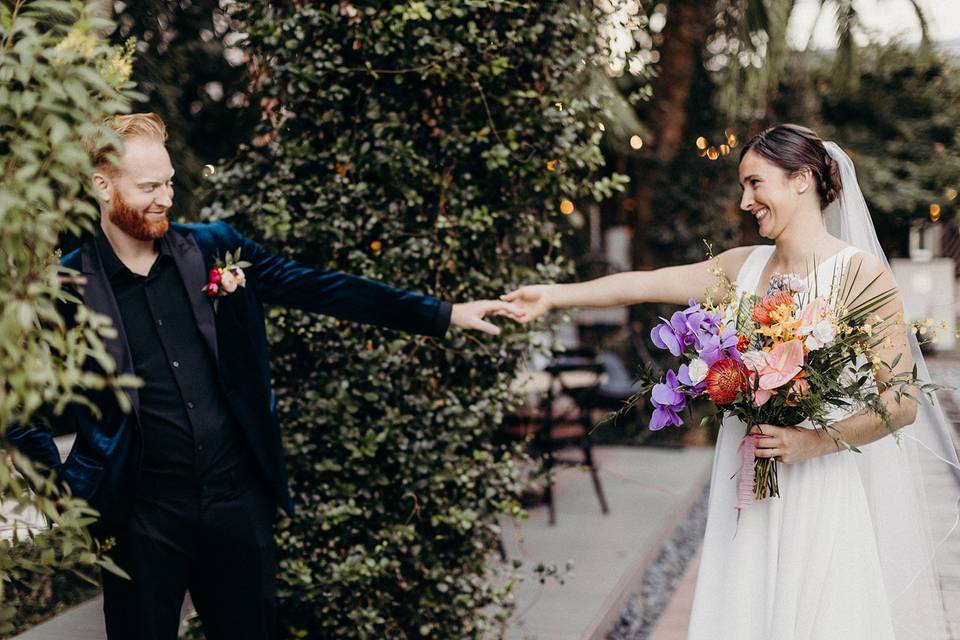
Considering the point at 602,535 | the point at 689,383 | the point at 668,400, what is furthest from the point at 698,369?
the point at 602,535

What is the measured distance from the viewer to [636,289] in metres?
3.05

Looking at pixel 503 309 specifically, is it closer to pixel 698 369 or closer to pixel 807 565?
pixel 698 369

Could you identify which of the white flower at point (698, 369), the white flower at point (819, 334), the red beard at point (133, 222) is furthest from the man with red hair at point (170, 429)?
the white flower at point (819, 334)

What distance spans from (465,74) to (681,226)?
24.0 feet

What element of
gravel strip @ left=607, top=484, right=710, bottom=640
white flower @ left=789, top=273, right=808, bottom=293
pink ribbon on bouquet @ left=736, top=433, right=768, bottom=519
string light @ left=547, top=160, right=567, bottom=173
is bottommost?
gravel strip @ left=607, top=484, right=710, bottom=640

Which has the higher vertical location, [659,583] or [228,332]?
[228,332]

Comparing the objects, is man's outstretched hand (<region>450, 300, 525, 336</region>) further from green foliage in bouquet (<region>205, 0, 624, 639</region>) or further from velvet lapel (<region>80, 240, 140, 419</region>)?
velvet lapel (<region>80, 240, 140, 419</region>)

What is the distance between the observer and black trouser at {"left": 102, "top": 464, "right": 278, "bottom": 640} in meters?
2.42

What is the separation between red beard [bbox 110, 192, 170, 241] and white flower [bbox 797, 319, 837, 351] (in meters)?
1.74

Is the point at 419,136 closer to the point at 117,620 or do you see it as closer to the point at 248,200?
the point at 248,200

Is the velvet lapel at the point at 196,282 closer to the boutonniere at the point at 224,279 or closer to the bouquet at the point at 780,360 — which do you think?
the boutonniere at the point at 224,279

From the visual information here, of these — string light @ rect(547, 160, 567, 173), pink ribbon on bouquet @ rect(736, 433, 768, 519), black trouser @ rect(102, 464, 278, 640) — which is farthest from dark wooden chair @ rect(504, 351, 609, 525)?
black trouser @ rect(102, 464, 278, 640)

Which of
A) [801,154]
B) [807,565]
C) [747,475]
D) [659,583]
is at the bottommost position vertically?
[659,583]

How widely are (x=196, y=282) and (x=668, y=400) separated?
139cm
